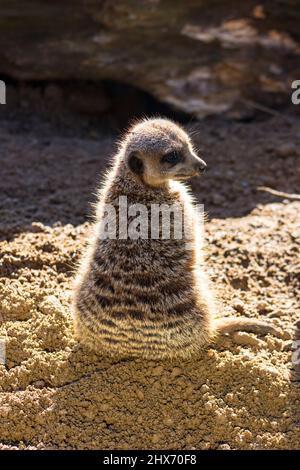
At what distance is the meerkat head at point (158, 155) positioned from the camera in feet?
10.4

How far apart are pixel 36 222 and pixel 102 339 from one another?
132cm

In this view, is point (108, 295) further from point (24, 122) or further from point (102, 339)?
point (24, 122)

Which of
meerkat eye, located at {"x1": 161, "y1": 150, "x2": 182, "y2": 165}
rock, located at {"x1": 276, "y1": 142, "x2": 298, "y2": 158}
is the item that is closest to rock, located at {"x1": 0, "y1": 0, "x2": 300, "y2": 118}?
rock, located at {"x1": 276, "y1": 142, "x2": 298, "y2": 158}

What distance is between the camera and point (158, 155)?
10.4ft

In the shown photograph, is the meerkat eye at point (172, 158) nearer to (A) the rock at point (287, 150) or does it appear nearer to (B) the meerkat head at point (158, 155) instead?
(B) the meerkat head at point (158, 155)

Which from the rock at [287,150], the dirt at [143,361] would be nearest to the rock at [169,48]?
the dirt at [143,361]

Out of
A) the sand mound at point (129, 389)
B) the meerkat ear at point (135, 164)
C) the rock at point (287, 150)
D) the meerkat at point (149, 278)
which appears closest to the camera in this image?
the sand mound at point (129, 389)

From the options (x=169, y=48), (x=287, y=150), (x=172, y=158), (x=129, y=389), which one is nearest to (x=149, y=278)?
(x=129, y=389)

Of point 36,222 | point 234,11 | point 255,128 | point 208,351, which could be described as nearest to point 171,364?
point 208,351

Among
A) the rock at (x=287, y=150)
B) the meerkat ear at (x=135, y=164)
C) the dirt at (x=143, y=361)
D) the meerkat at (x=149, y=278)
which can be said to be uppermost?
the meerkat ear at (x=135, y=164)

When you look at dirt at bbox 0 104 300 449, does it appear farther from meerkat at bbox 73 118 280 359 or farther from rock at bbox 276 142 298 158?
meerkat at bbox 73 118 280 359

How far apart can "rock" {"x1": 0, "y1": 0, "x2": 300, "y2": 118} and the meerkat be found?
197cm

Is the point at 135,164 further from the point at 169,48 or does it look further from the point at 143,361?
the point at 169,48

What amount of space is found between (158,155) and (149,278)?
1.94 ft
